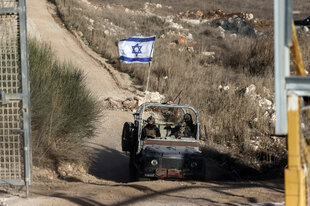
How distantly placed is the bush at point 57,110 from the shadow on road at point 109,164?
76 centimetres

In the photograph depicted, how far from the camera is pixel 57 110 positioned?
12.0 metres

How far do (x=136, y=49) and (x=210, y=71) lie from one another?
10641mm

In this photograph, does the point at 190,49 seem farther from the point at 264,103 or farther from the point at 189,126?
the point at 189,126

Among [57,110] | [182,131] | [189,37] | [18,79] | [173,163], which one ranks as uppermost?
[189,37]

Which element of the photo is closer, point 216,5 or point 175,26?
point 175,26

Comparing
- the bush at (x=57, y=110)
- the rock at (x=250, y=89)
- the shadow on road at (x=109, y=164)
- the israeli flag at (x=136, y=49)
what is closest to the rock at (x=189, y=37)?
the rock at (x=250, y=89)

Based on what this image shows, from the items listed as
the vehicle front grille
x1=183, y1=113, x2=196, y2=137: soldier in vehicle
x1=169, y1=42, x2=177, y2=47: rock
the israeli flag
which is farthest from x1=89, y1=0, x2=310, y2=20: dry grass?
the vehicle front grille

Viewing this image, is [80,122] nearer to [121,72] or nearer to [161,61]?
[121,72]

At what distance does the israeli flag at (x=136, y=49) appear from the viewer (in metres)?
18.0

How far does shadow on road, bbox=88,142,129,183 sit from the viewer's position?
13.5 m

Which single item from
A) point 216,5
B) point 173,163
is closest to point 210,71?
point 173,163

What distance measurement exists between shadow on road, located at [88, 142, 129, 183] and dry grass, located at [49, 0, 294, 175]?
3.66 metres

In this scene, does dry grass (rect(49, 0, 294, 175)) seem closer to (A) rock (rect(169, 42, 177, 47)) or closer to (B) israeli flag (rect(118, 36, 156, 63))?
(A) rock (rect(169, 42, 177, 47))

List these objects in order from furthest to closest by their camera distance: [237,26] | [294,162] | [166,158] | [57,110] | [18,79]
Result: [237,26] → [57,110] → [166,158] → [18,79] → [294,162]
